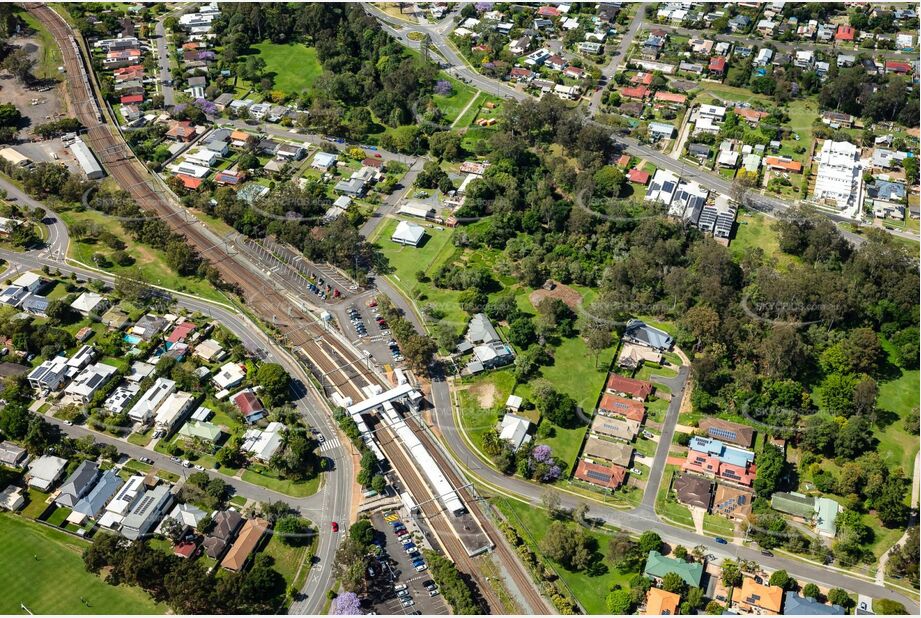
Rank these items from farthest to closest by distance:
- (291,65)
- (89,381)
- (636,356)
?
(291,65), (636,356), (89,381)

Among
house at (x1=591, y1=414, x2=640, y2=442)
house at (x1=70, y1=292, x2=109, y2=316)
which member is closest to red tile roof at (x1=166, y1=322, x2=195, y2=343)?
house at (x1=70, y1=292, x2=109, y2=316)

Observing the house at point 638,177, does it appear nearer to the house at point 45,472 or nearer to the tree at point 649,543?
the tree at point 649,543

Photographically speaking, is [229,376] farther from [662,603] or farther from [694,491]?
[694,491]

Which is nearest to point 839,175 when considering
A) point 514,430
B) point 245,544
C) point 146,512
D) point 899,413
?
point 899,413

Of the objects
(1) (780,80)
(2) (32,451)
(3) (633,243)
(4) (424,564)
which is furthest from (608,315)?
(1) (780,80)

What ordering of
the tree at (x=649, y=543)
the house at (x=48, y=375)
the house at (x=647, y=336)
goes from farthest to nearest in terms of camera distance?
1. the house at (x=647, y=336)
2. the house at (x=48, y=375)
3. the tree at (x=649, y=543)

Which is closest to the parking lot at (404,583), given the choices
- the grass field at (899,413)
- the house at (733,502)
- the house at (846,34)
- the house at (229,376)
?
the house at (229,376)
